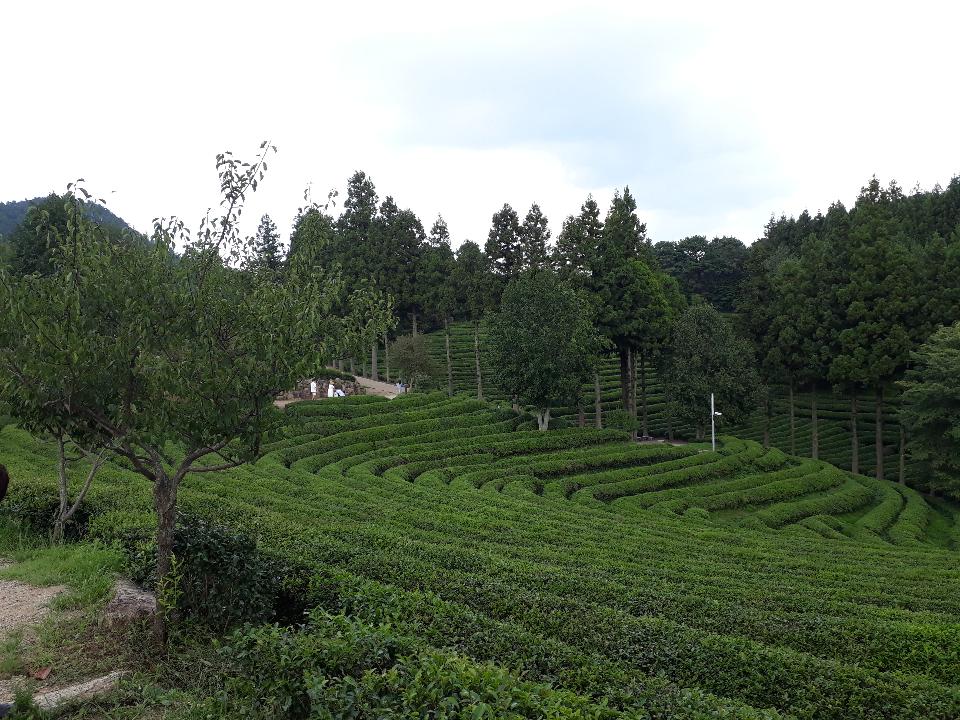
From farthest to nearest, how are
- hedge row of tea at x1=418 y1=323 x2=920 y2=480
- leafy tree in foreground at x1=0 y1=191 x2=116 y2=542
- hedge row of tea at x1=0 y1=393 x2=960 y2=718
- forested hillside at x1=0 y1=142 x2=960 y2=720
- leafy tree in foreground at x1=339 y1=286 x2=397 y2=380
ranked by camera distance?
1. hedge row of tea at x1=418 y1=323 x2=920 y2=480
2. leafy tree in foreground at x1=339 y1=286 x2=397 y2=380
3. leafy tree in foreground at x1=0 y1=191 x2=116 y2=542
4. forested hillside at x1=0 y1=142 x2=960 y2=720
5. hedge row of tea at x1=0 y1=393 x2=960 y2=718

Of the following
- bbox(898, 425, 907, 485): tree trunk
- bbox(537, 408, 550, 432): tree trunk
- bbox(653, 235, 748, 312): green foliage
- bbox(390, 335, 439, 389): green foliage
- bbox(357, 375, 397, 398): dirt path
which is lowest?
bbox(898, 425, 907, 485): tree trunk

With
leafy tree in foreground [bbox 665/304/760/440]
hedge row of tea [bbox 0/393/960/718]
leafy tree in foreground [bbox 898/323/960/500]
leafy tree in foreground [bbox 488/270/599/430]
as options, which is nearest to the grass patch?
hedge row of tea [bbox 0/393/960/718]

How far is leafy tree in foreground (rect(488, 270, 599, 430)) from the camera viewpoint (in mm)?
33781

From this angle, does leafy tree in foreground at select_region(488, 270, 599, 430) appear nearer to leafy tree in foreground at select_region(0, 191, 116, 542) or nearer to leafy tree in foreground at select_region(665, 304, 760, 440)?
leafy tree in foreground at select_region(665, 304, 760, 440)

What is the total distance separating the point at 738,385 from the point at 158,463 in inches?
1428

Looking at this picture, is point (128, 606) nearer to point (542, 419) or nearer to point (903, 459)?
point (542, 419)

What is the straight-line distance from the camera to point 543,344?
34062 millimetres

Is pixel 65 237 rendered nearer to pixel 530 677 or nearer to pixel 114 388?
pixel 114 388

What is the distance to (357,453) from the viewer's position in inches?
1094

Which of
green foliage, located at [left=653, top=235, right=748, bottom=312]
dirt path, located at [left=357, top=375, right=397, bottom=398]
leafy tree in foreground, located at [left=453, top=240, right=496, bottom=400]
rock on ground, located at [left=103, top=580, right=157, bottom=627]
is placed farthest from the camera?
green foliage, located at [left=653, top=235, right=748, bottom=312]

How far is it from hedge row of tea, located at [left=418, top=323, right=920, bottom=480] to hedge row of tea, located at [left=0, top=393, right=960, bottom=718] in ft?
50.7

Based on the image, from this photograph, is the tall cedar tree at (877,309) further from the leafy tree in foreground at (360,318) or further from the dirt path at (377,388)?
the leafy tree in foreground at (360,318)

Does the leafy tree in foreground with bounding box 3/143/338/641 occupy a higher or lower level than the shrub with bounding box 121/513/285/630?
higher

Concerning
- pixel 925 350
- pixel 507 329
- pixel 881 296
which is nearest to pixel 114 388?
pixel 507 329
